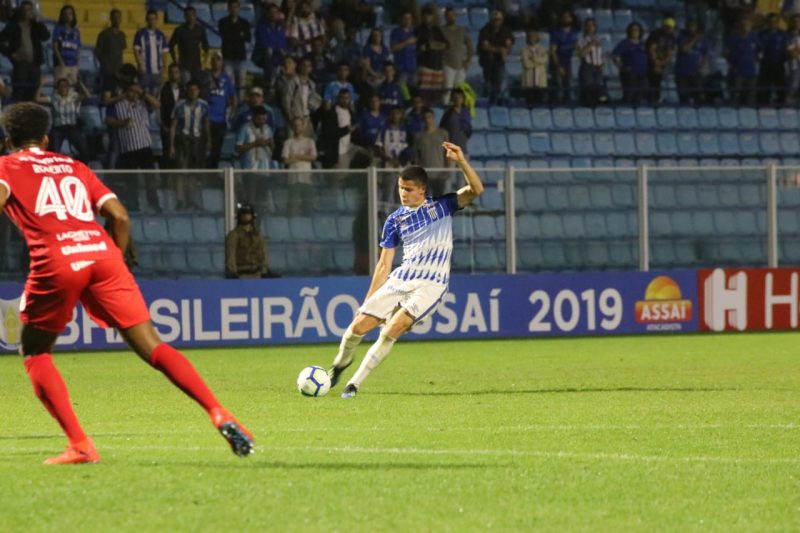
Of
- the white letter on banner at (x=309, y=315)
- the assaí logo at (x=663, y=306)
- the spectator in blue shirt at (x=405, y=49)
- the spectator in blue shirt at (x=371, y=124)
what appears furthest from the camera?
the spectator in blue shirt at (x=405, y=49)

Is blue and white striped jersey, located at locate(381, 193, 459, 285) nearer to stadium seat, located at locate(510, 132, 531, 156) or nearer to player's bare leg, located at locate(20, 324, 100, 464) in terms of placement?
player's bare leg, located at locate(20, 324, 100, 464)

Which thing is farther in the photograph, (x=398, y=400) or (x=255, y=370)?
(x=255, y=370)

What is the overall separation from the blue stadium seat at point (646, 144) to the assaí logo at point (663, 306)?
4665 mm

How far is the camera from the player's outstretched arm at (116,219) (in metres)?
8.07

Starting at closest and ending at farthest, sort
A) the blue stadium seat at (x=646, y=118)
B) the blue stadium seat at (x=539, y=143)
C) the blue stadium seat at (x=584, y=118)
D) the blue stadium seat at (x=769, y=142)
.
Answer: the blue stadium seat at (x=539, y=143), the blue stadium seat at (x=584, y=118), the blue stadium seat at (x=646, y=118), the blue stadium seat at (x=769, y=142)

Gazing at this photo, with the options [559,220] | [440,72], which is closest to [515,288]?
[559,220]

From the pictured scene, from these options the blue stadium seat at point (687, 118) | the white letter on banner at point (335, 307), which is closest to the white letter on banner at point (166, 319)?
the white letter on banner at point (335, 307)

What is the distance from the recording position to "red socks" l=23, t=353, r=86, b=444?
26.3ft

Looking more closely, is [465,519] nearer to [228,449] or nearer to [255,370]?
[228,449]

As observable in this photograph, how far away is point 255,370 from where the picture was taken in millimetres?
16203

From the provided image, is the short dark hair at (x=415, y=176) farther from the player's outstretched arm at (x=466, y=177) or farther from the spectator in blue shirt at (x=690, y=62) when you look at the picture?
the spectator in blue shirt at (x=690, y=62)

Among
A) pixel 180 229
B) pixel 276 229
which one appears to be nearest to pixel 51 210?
pixel 180 229

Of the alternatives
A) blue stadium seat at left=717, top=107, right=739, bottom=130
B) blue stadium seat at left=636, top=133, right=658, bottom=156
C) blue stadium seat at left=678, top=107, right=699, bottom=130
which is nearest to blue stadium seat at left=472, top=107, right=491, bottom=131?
blue stadium seat at left=636, top=133, right=658, bottom=156

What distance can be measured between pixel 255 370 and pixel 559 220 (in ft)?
20.9
